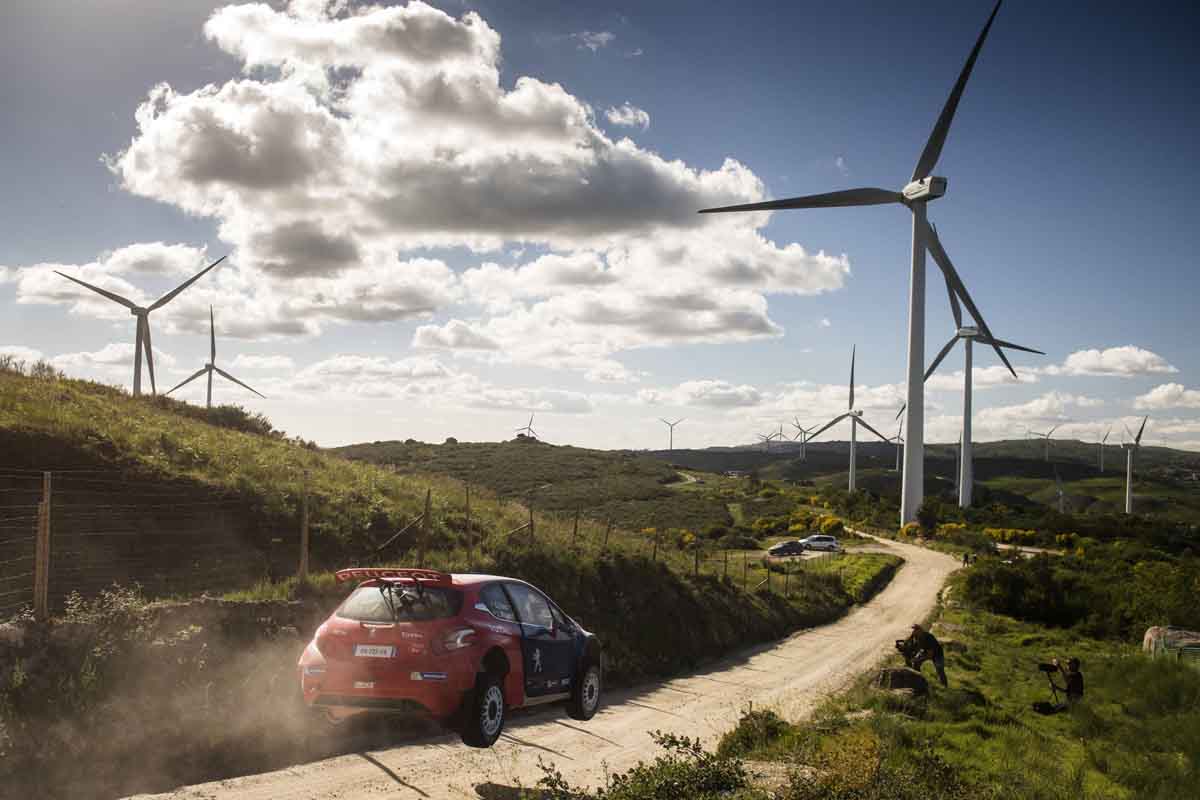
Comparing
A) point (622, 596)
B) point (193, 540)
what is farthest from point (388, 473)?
point (193, 540)

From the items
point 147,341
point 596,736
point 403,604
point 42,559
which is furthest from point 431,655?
point 147,341

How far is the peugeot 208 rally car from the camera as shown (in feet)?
31.4

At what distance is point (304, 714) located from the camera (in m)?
14.1

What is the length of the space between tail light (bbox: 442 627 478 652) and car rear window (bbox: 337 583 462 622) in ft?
0.82

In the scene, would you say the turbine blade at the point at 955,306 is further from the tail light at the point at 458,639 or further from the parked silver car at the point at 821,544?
the tail light at the point at 458,639

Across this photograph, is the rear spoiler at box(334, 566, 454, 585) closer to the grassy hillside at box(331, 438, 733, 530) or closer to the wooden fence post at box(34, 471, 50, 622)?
the wooden fence post at box(34, 471, 50, 622)

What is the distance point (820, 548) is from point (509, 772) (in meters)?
70.1

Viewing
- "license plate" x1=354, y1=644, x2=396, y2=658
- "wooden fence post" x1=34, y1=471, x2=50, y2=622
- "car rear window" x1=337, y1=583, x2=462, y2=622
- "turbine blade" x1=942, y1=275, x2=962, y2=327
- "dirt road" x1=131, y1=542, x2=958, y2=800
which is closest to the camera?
"license plate" x1=354, y1=644, x2=396, y2=658

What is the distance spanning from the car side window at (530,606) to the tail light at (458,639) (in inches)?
46.5

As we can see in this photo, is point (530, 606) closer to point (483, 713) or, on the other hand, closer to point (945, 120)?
point (483, 713)

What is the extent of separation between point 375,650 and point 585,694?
3.19 m

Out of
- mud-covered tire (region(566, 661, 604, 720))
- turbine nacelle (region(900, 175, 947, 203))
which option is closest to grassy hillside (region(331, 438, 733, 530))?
turbine nacelle (region(900, 175, 947, 203))

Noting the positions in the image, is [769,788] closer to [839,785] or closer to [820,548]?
[839,785]

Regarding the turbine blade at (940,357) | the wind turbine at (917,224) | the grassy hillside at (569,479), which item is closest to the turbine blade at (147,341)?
the grassy hillside at (569,479)
